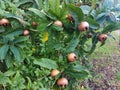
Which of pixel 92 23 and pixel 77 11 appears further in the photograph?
pixel 92 23

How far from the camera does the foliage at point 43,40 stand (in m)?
1.74

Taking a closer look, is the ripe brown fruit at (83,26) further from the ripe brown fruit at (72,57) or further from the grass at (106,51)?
the grass at (106,51)

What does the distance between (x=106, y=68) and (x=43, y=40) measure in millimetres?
2992

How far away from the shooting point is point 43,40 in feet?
6.29

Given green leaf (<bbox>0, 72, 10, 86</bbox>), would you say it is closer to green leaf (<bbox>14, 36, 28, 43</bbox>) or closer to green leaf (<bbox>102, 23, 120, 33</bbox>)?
green leaf (<bbox>14, 36, 28, 43</bbox>)

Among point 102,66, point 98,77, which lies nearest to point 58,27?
point 98,77

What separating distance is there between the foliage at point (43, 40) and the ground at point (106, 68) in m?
2.16

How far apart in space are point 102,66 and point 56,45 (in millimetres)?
3054

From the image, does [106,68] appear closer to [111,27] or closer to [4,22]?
[111,27]

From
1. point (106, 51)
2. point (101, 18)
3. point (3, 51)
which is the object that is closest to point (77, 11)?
point (101, 18)

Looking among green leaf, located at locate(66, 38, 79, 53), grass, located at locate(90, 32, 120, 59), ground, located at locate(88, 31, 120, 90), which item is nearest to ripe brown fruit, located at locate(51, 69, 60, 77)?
green leaf, located at locate(66, 38, 79, 53)

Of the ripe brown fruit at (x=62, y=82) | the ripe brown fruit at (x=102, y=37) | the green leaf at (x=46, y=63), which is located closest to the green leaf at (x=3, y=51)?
the green leaf at (x=46, y=63)

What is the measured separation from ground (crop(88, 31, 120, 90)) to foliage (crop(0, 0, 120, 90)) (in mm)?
2165

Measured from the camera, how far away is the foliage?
68.6 inches
